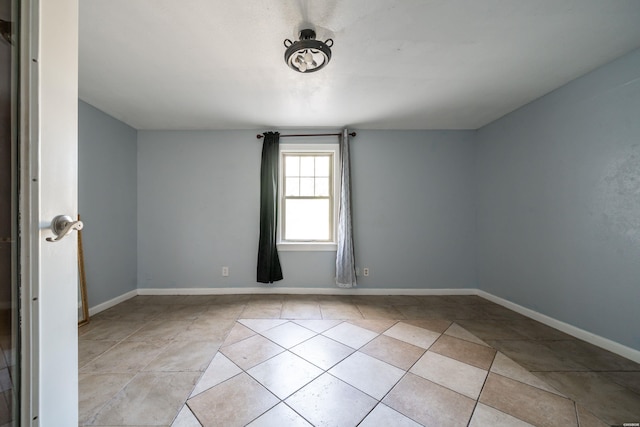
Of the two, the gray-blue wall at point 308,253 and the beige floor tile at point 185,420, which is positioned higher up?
the gray-blue wall at point 308,253

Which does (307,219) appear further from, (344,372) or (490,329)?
(490,329)

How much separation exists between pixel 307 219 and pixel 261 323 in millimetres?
1528

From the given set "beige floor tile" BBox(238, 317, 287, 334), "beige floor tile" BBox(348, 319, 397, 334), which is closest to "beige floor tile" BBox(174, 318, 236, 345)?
"beige floor tile" BBox(238, 317, 287, 334)

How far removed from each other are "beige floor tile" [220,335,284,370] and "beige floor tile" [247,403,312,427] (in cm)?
43

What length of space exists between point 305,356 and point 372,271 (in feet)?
5.54

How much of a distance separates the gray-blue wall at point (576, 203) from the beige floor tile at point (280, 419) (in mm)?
2578

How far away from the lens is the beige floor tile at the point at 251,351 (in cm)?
164

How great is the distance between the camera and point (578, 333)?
1.98m

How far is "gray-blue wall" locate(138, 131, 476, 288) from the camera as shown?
309cm

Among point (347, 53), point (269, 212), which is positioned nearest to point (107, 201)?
point (269, 212)


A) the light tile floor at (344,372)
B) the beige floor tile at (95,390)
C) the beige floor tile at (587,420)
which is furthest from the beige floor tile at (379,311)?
the beige floor tile at (95,390)

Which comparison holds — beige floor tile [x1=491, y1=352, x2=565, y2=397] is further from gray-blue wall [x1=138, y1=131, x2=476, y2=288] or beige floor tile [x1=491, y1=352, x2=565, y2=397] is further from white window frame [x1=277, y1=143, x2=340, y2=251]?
white window frame [x1=277, y1=143, x2=340, y2=251]

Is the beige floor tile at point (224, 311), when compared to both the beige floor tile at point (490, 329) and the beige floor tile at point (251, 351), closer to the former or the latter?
the beige floor tile at point (251, 351)

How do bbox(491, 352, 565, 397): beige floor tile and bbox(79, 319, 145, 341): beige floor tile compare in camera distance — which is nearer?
bbox(491, 352, 565, 397): beige floor tile
